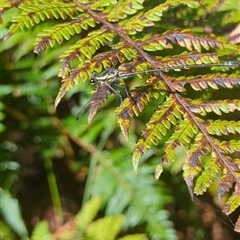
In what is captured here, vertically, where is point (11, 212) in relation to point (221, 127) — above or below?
below

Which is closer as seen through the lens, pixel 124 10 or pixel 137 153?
pixel 137 153

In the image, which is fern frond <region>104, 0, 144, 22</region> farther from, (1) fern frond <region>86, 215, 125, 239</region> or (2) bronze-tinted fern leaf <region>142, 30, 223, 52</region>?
(1) fern frond <region>86, 215, 125, 239</region>

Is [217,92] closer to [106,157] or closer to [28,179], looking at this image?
[106,157]

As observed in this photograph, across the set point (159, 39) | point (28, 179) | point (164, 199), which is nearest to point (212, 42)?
point (159, 39)

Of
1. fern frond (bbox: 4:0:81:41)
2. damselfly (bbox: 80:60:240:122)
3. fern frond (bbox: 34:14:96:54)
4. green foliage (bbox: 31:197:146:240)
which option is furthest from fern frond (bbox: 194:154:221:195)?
green foliage (bbox: 31:197:146:240)

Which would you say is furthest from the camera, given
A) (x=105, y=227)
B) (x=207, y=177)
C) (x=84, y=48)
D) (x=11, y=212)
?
(x=11, y=212)

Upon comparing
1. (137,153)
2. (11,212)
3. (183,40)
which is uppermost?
(183,40)

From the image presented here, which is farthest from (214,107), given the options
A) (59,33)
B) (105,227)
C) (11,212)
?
(11,212)

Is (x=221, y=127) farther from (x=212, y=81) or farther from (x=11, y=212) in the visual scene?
(x=11, y=212)

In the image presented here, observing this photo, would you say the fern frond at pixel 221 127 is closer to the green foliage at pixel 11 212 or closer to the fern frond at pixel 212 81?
the fern frond at pixel 212 81
